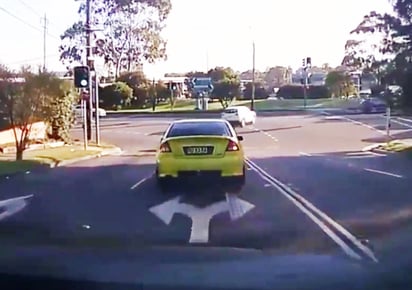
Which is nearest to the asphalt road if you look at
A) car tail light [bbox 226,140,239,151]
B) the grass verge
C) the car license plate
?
the car license plate

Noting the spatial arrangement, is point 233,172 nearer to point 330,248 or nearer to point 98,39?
point 330,248

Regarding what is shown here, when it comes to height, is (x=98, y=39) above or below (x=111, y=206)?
above

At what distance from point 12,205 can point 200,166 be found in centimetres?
368

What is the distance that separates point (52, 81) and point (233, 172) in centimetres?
1780

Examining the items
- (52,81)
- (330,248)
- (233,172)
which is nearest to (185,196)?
(233,172)

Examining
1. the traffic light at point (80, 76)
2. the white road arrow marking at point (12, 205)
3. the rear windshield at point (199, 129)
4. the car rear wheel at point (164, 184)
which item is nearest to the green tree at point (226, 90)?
the traffic light at point (80, 76)

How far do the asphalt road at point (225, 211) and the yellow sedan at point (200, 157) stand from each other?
43cm

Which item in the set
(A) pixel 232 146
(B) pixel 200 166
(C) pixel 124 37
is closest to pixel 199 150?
(B) pixel 200 166

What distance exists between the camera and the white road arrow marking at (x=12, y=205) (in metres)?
14.7

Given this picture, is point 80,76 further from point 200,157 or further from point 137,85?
point 137,85

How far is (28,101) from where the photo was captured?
31.1 metres

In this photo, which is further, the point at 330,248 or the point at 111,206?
the point at 111,206

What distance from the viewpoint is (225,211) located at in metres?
14.3

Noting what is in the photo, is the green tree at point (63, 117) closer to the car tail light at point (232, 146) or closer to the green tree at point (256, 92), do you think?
the car tail light at point (232, 146)
